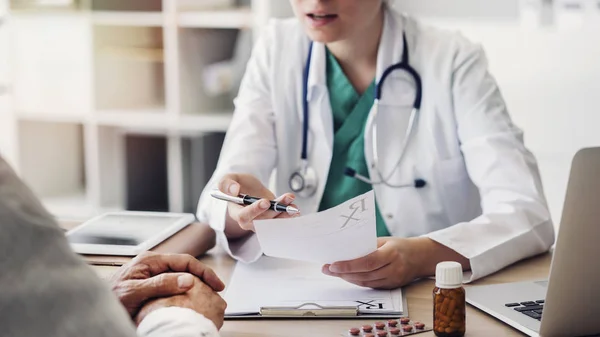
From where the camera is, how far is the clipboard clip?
1.23 m

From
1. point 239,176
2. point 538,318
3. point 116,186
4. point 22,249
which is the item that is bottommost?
point 116,186

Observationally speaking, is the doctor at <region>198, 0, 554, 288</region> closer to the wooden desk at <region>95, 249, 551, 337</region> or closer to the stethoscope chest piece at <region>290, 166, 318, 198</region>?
the stethoscope chest piece at <region>290, 166, 318, 198</region>

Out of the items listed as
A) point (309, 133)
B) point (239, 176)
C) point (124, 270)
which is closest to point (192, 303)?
point (124, 270)

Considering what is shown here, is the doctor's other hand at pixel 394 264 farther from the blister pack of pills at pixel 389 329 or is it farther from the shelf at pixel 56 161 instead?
the shelf at pixel 56 161

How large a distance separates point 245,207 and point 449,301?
42 centimetres

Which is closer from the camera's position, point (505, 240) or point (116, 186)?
point (505, 240)

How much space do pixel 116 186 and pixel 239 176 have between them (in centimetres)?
197

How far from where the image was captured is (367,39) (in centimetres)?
192

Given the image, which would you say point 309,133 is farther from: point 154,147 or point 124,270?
point 154,147

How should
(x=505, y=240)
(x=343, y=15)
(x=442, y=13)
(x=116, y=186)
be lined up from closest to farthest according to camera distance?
(x=505, y=240), (x=343, y=15), (x=442, y=13), (x=116, y=186)

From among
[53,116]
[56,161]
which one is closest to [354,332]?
[53,116]

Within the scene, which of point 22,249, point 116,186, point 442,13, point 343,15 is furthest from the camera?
point 116,186

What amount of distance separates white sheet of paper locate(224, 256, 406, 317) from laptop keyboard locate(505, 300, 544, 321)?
17 cm

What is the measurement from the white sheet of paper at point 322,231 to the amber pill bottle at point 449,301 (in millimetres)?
145
